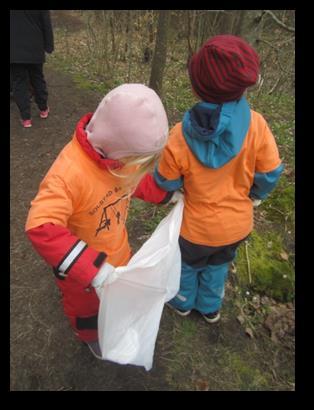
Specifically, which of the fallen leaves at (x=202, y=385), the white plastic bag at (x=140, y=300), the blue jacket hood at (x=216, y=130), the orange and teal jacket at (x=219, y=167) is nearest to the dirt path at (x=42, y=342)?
the fallen leaves at (x=202, y=385)

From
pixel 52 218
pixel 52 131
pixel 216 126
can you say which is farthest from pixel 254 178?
pixel 52 131

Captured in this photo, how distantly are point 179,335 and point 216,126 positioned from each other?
4.85 ft

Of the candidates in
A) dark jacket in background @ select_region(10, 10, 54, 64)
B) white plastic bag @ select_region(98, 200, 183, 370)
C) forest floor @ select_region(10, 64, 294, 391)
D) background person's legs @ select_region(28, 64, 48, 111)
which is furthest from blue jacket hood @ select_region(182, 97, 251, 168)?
background person's legs @ select_region(28, 64, 48, 111)

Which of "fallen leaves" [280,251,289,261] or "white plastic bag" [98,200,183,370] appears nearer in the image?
"white plastic bag" [98,200,183,370]

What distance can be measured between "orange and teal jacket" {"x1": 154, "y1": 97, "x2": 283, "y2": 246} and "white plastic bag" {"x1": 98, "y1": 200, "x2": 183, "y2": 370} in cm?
19

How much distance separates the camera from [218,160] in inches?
65.9

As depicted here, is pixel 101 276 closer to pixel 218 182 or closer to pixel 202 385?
pixel 218 182

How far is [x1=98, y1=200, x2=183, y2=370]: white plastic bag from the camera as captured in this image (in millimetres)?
1642

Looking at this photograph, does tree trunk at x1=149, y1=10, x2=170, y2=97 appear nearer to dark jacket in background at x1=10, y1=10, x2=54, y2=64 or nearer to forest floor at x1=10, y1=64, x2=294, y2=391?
dark jacket in background at x1=10, y1=10, x2=54, y2=64

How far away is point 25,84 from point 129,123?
3.45 meters

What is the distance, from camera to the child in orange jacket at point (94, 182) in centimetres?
133

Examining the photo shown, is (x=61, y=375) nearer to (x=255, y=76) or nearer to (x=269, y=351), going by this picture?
(x=269, y=351)

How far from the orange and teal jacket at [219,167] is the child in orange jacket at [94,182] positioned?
212 mm

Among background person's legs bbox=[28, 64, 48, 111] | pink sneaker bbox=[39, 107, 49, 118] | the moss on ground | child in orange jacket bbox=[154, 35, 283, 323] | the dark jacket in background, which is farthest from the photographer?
pink sneaker bbox=[39, 107, 49, 118]
